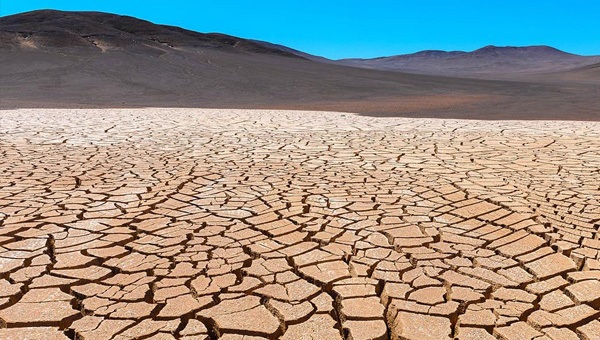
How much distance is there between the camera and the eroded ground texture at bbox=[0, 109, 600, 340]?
2279 mm

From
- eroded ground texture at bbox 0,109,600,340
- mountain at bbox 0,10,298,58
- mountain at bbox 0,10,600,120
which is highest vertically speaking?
mountain at bbox 0,10,298,58

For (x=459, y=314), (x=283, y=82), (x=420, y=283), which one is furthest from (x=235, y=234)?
(x=283, y=82)

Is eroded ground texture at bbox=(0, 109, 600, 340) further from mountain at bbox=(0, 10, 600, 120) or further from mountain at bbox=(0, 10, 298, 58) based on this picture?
mountain at bbox=(0, 10, 298, 58)

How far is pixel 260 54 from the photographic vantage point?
4125 centimetres

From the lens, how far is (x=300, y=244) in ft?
10.3

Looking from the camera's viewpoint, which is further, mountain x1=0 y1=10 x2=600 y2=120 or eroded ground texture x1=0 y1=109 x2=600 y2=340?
mountain x1=0 y1=10 x2=600 y2=120

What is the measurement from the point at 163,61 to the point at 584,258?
2656 cm

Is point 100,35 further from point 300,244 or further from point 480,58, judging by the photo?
point 480,58

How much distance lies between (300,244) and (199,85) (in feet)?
63.1

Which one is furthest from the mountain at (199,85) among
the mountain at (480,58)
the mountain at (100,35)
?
the mountain at (480,58)

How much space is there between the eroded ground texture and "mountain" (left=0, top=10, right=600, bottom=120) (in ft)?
25.1

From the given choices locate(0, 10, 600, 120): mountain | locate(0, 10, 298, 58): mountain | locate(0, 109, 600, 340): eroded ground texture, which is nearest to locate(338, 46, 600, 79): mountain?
locate(0, 10, 298, 58): mountain

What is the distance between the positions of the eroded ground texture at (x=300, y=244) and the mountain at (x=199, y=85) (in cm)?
764

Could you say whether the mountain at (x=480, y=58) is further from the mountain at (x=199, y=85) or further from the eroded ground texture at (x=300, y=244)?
the eroded ground texture at (x=300, y=244)
